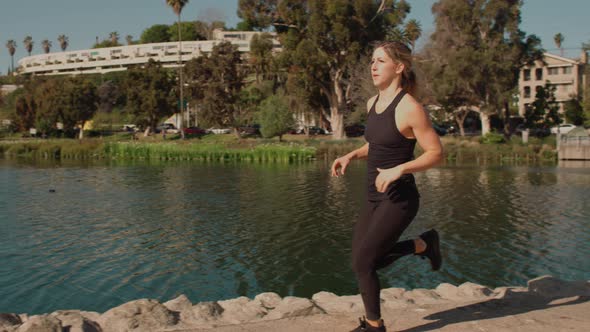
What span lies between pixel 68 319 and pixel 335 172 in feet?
8.53

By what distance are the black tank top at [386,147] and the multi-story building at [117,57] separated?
4994 inches

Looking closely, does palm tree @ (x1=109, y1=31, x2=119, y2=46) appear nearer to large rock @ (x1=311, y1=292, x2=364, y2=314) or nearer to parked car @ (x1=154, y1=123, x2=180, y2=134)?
parked car @ (x1=154, y1=123, x2=180, y2=134)

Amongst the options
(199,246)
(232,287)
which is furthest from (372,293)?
(199,246)

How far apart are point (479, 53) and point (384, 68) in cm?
4578

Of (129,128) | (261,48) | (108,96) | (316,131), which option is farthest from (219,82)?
(108,96)

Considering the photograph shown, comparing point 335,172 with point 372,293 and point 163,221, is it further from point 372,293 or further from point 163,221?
point 163,221

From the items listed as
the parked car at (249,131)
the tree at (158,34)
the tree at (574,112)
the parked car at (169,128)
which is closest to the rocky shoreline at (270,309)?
the parked car at (249,131)

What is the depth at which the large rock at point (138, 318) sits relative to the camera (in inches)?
192

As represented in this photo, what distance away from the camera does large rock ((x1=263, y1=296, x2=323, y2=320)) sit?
505 cm

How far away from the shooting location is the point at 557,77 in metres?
83.8

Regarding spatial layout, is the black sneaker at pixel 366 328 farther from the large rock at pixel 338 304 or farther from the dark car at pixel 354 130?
the dark car at pixel 354 130

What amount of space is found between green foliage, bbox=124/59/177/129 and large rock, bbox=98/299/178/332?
203 ft

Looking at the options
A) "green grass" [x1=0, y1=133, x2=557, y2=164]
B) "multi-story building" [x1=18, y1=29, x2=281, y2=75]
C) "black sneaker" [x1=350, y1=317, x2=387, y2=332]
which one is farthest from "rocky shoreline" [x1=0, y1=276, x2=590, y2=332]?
"multi-story building" [x1=18, y1=29, x2=281, y2=75]

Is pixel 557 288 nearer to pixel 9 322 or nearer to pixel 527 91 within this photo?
pixel 9 322
